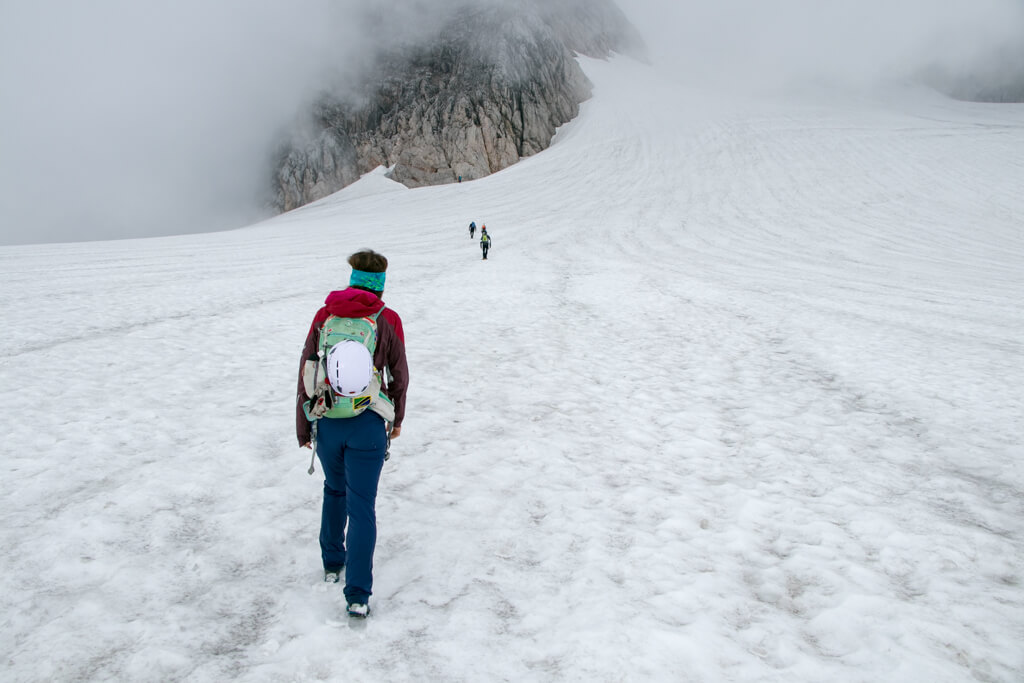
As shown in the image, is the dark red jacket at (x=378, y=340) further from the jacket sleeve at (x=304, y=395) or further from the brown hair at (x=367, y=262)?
the brown hair at (x=367, y=262)

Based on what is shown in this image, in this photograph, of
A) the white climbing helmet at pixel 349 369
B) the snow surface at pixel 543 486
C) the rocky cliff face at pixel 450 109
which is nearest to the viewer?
the white climbing helmet at pixel 349 369

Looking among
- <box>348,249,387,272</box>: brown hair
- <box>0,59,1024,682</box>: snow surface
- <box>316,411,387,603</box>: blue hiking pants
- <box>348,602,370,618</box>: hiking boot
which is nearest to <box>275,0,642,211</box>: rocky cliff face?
<box>0,59,1024,682</box>: snow surface

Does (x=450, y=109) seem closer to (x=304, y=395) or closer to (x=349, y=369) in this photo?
(x=304, y=395)

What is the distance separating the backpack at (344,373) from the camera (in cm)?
307

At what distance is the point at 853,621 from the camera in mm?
3459

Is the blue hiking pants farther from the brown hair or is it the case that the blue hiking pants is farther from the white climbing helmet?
the brown hair

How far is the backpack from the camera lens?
10.1 feet

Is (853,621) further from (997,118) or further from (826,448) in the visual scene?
(997,118)

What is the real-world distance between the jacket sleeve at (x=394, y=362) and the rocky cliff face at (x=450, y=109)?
53.6 m

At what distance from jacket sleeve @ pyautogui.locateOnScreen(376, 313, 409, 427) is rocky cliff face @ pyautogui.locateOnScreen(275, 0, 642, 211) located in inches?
2110

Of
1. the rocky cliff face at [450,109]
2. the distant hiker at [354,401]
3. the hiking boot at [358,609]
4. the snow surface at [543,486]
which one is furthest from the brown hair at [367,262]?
the rocky cliff face at [450,109]

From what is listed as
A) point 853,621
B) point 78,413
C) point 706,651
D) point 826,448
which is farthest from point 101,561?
point 826,448

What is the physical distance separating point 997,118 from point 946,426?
220 feet

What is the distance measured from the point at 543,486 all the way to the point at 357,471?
2.35 meters
